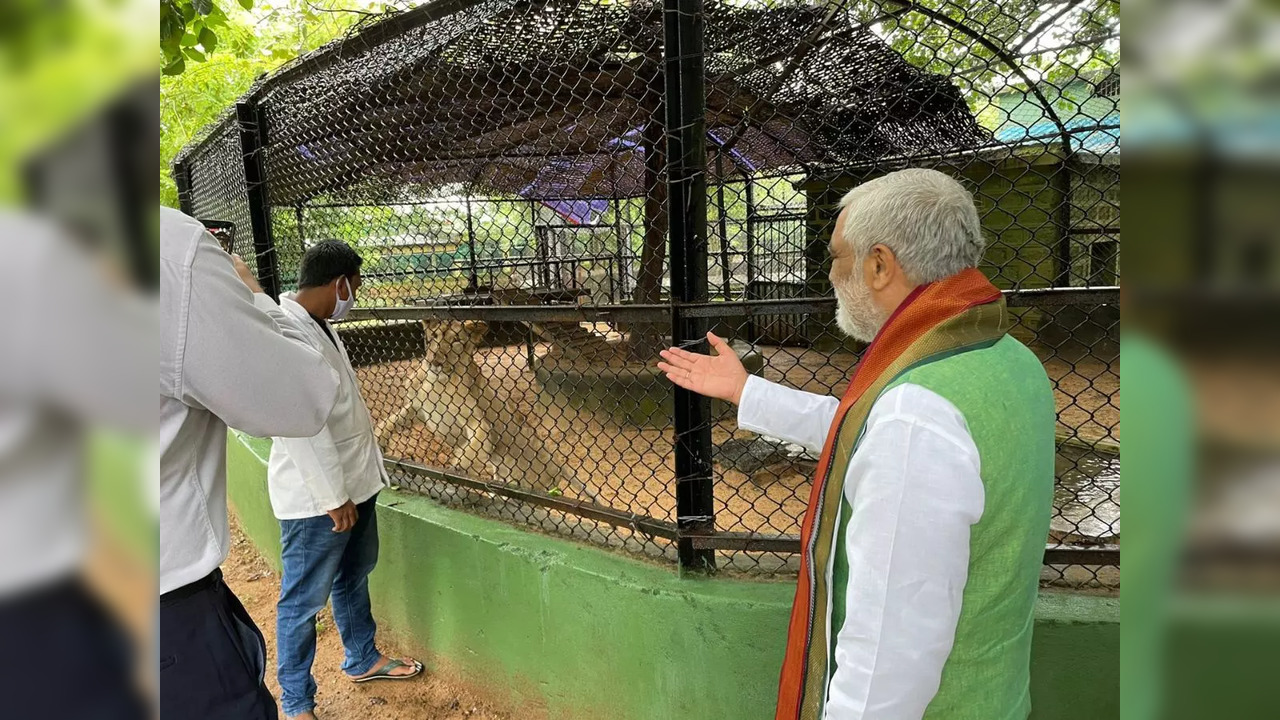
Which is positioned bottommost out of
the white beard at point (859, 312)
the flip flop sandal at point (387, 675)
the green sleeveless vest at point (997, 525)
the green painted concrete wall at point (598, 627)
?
the flip flop sandal at point (387, 675)

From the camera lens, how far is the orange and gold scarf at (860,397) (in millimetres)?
1306

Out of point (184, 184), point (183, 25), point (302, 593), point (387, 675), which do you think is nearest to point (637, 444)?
point (387, 675)

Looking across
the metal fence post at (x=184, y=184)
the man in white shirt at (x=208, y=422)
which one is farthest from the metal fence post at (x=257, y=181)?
the metal fence post at (x=184, y=184)

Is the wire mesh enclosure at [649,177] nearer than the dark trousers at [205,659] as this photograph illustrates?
No

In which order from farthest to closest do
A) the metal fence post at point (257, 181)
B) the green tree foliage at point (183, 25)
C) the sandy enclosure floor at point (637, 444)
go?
the sandy enclosure floor at point (637, 444)
the metal fence post at point (257, 181)
the green tree foliage at point (183, 25)

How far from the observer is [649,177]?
16.5 ft

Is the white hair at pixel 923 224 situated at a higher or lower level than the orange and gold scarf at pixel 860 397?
higher

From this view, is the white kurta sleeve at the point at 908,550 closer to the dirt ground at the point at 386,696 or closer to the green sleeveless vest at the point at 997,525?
the green sleeveless vest at the point at 997,525

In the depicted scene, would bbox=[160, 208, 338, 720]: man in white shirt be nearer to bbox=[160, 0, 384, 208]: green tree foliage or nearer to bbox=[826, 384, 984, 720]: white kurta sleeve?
bbox=[826, 384, 984, 720]: white kurta sleeve

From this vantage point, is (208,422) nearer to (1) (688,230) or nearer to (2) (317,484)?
(2) (317,484)

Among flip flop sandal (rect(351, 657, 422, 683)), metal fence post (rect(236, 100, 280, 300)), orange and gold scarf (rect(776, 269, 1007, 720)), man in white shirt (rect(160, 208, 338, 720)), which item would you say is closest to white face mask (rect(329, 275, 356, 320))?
metal fence post (rect(236, 100, 280, 300))

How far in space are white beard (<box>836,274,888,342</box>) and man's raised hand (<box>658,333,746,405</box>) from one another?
0.37 m

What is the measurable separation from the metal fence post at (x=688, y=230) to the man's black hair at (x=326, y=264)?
4.83 feet

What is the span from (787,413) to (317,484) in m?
1.90
